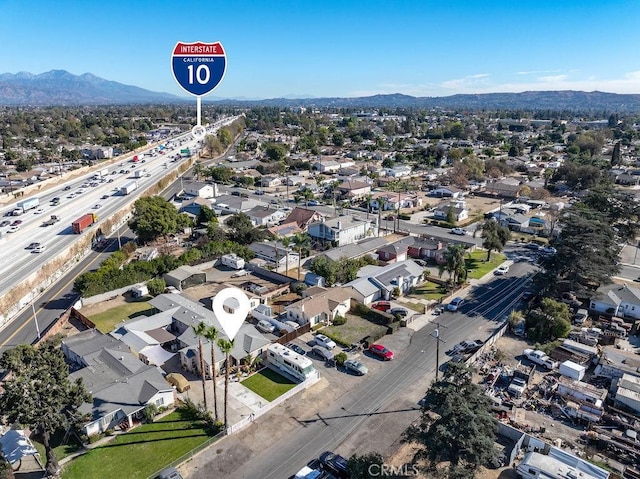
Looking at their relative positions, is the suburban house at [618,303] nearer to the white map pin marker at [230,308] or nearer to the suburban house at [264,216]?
the white map pin marker at [230,308]

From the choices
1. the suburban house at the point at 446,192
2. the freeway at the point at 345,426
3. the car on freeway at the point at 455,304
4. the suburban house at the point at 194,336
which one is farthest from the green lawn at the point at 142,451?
the suburban house at the point at 446,192

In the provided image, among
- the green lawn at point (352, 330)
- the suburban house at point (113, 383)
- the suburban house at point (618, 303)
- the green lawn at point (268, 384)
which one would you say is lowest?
the green lawn at point (268, 384)

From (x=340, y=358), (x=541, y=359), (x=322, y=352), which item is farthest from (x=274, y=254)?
(x=541, y=359)

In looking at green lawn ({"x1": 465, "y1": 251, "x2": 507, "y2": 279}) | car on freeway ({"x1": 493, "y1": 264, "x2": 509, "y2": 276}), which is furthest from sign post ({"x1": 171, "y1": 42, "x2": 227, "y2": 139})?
car on freeway ({"x1": 493, "y1": 264, "x2": 509, "y2": 276})

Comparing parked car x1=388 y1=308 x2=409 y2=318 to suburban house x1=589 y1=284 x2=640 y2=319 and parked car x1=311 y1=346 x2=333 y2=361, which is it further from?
suburban house x1=589 y1=284 x2=640 y2=319

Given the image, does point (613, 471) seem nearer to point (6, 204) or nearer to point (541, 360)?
point (541, 360)

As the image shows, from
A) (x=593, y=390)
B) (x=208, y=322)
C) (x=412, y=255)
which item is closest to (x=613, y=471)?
(x=593, y=390)

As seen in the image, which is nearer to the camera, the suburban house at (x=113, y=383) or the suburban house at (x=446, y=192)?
the suburban house at (x=113, y=383)
